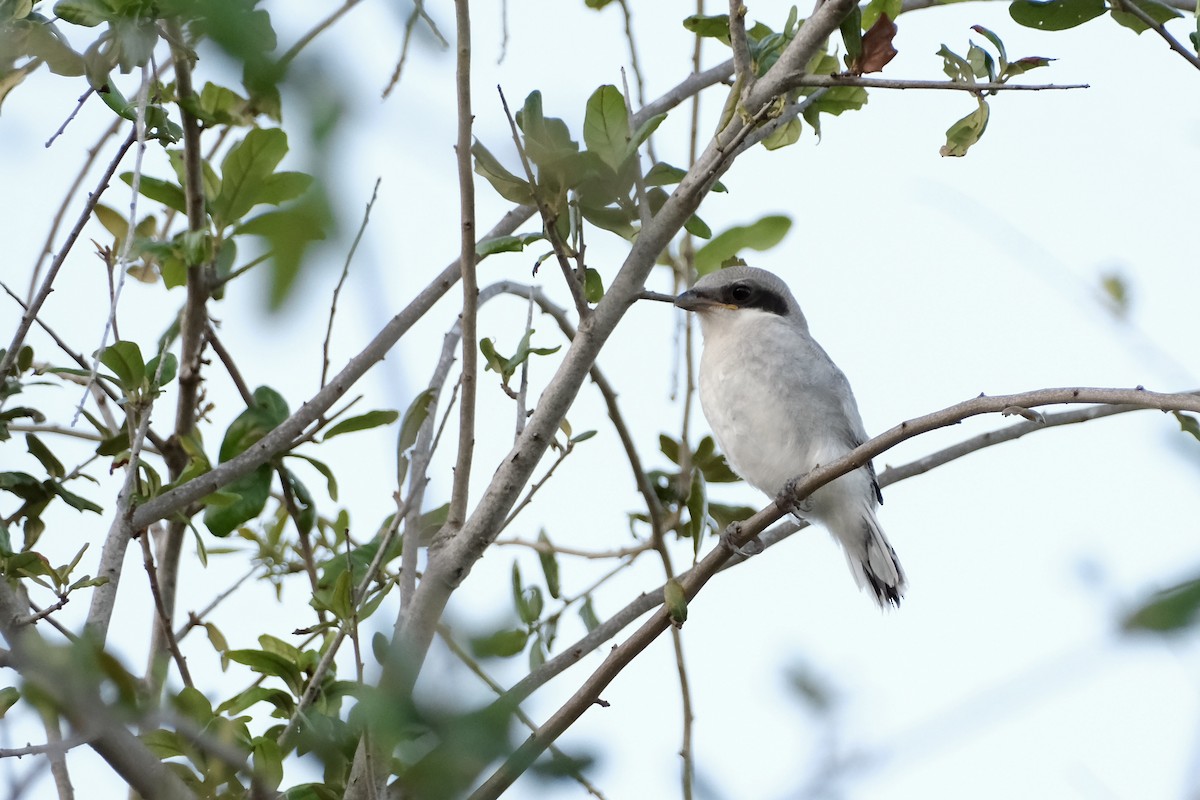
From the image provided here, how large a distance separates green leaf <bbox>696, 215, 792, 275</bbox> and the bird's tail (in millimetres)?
1293

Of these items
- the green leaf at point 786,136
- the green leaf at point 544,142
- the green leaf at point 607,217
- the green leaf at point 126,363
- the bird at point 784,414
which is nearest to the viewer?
the green leaf at point 544,142

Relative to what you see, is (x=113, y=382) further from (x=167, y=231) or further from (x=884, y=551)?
(x=884, y=551)

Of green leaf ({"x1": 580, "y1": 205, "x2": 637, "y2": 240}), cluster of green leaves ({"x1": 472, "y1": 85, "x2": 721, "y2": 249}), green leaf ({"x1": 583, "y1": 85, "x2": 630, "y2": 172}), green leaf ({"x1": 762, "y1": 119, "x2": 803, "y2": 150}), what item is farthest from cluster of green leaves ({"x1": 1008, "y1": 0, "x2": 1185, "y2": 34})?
green leaf ({"x1": 580, "y1": 205, "x2": 637, "y2": 240})

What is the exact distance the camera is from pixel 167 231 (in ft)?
13.7

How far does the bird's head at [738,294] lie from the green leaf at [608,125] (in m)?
2.12

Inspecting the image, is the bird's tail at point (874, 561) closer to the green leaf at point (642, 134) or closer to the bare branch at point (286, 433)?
the bare branch at point (286, 433)

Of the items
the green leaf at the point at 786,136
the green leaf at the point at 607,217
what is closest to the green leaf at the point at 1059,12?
the green leaf at the point at 786,136

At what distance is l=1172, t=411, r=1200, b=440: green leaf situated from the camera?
1811mm

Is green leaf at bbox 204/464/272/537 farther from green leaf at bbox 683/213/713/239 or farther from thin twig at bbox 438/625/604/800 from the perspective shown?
thin twig at bbox 438/625/604/800

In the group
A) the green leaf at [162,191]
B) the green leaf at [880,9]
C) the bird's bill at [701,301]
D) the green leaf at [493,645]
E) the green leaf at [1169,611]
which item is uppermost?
the bird's bill at [701,301]

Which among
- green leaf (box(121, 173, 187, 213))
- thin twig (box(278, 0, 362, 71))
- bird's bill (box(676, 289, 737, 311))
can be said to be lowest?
thin twig (box(278, 0, 362, 71))

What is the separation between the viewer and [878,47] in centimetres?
286

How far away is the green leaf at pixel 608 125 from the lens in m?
2.48

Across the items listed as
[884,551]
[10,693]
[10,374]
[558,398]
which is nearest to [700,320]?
[884,551]
